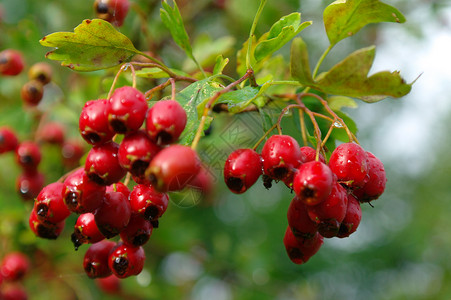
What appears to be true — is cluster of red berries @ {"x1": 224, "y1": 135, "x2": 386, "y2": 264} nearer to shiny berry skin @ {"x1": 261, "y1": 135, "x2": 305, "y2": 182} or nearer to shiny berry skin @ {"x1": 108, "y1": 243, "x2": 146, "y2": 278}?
shiny berry skin @ {"x1": 261, "y1": 135, "x2": 305, "y2": 182}

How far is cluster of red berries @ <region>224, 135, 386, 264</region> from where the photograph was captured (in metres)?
0.96

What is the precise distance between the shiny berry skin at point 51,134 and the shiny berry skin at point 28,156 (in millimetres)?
221

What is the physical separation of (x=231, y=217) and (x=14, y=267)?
2.22 m

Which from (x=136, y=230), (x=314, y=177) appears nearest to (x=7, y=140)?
(x=136, y=230)

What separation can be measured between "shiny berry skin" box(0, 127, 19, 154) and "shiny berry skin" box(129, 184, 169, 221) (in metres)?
1.38

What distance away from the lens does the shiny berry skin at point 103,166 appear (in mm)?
948

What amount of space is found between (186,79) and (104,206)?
0.50 meters

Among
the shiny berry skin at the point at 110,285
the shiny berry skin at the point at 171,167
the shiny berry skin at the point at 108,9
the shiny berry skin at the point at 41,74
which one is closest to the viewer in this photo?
the shiny berry skin at the point at 171,167

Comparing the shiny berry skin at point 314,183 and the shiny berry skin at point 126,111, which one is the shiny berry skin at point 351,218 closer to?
the shiny berry skin at point 314,183

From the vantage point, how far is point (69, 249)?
2.63 meters

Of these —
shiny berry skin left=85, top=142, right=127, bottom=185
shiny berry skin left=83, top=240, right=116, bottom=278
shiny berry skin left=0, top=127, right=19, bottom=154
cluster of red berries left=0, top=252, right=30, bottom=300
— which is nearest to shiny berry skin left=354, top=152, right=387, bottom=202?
shiny berry skin left=85, top=142, right=127, bottom=185

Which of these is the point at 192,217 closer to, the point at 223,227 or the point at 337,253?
the point at 223,227

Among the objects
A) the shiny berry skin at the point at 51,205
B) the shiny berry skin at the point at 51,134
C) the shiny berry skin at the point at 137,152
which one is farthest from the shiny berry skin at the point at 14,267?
the shiny berry skin at the point at 137,152

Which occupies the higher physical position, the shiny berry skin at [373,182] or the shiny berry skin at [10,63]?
the shiny berry skin at [373,182]
